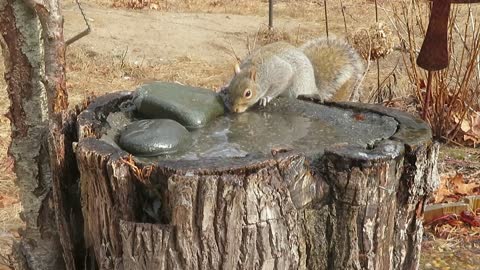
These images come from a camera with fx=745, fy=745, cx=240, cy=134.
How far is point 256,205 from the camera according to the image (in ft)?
5.96

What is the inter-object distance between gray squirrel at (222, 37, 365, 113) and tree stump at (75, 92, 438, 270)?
0.75m

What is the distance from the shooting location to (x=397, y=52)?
7480mm

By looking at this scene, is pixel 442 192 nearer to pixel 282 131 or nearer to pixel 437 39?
pixel 437 39

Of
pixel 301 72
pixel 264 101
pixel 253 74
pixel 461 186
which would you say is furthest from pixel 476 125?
pixel 264 101

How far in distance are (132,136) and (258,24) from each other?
278 inches

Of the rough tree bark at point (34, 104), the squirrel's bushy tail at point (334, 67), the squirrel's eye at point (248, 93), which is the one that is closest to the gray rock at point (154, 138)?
the rough tree bark at point (34, 104)

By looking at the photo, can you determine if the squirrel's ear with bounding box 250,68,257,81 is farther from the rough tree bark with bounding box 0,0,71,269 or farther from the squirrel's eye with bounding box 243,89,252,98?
the rough tree bark with bounding box 0,0,71,269

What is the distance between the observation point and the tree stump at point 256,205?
180 centimetres

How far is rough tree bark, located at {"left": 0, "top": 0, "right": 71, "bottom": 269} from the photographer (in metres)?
2.26

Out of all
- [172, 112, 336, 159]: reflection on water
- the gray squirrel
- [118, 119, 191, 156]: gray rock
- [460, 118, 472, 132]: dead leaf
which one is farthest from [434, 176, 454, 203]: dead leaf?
[118, 119, 191, 156]: gray rock

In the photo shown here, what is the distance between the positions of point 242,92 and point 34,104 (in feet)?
2.33

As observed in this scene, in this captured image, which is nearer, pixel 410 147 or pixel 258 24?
pixel 410 147

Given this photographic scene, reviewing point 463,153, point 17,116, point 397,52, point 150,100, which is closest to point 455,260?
point 463,153

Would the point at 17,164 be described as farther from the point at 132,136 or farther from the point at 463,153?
the point at 463,153
